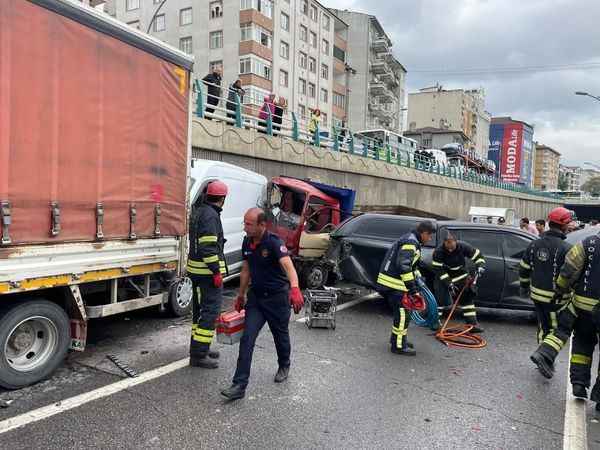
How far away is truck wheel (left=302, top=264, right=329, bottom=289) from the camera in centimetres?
888

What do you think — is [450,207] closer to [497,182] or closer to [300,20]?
[497,182]

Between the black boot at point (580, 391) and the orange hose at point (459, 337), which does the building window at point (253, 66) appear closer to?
the orange hose at point (459, 337)

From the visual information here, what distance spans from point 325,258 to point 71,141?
5123 millimetres

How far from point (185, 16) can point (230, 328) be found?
4601 cm

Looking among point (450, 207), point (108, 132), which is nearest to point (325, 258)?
point (108, 132)

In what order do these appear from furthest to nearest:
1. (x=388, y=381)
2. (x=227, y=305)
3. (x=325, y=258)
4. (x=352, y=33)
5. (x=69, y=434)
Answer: (x=352, y=33) → (x=325, y=258) → (x=227, y=305) → (x=388, y=381) → (x=69, y=434)

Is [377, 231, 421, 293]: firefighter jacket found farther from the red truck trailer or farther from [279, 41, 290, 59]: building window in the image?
[279, 41, 290, 59]: building window

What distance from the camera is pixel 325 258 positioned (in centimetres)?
852

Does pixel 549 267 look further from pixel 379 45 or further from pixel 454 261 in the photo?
pixel 379 45

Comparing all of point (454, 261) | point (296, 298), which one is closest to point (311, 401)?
point (296, 298)

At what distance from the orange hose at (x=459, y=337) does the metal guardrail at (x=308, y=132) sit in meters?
8.48

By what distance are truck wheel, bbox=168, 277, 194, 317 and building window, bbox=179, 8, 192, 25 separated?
143 feet

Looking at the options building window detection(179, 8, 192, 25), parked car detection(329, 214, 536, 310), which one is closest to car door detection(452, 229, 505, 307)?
parked car detection(329, 214, 536, 310)

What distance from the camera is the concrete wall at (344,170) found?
12891 millimetres
